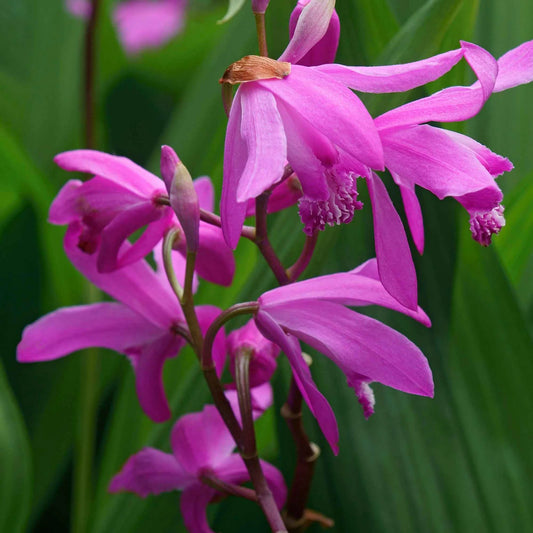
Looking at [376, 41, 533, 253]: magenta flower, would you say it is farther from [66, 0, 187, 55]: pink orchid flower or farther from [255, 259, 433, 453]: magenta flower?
[66, 0, 187, 55]: pink orchid flower

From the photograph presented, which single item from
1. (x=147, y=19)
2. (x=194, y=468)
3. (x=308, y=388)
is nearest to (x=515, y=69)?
(x=308, y=388)

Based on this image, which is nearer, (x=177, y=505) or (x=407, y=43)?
(x=407, y=43)

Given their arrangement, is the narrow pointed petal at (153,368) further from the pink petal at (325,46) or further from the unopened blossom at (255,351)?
the pink petal at (325,46)

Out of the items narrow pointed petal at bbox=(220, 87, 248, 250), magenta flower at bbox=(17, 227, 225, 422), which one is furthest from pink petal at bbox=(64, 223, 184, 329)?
narrow pointed petal at bbox=(220, 87, 248, 250)

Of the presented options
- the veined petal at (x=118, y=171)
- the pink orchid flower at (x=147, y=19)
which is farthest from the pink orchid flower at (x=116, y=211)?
the pink orchid flower at (x=147, y=19)

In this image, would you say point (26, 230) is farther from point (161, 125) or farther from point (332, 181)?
point (332, 181)

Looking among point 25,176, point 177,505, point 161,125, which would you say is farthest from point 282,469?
point 161,125

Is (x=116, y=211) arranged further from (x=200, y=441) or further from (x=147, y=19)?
(x=147, y=19)
